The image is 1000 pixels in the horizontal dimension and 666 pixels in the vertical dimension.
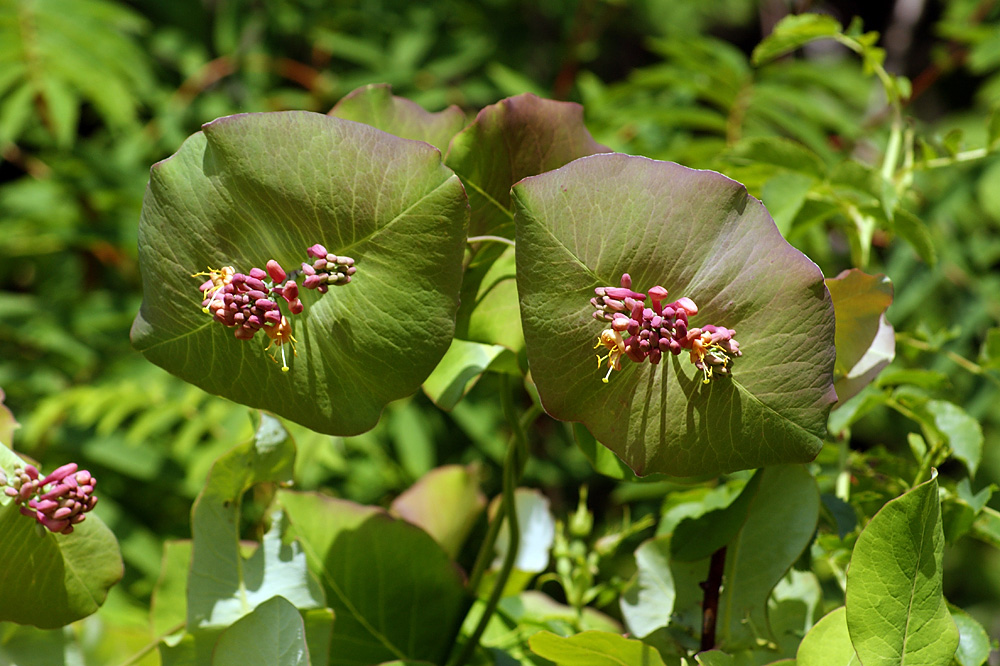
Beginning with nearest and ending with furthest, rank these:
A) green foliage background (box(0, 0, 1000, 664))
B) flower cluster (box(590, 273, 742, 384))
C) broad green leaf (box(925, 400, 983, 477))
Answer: flower cluster (box(590, 273, 742, 384)) < broad green leaf (box(925, 400, 983, 477)) < green foliage background (box(0, 0, 1000, 664))

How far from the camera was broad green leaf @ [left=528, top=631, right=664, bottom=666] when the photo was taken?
270 millimetres

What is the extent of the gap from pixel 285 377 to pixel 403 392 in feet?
0.13

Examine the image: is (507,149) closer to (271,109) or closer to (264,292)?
(264,292)

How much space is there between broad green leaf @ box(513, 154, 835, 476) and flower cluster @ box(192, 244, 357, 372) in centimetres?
6

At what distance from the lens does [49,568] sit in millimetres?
301

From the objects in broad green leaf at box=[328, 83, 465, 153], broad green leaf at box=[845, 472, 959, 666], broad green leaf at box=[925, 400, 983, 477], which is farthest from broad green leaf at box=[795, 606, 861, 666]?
broad green leaf at box=[328, 83, 465, 153]

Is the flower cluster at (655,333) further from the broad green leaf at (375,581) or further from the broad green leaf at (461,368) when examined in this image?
the broad green leaf at (375,581)

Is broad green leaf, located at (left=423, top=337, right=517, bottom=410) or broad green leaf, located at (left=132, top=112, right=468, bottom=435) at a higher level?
broad green leaf, located at (left=132, top=112, right=468, bottom=435)

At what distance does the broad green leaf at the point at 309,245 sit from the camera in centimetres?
25

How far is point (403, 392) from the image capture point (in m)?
0.26

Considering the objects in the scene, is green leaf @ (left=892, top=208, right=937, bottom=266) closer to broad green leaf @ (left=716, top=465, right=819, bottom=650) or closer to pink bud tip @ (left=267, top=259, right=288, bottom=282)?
broad green leaf @ (left=716, top=465, right=819, bottom=650)

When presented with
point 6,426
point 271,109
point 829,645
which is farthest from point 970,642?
point 271,109

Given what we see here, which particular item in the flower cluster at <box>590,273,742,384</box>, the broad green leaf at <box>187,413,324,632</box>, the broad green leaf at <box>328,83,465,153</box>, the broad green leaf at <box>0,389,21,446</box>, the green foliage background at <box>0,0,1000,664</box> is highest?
the broad green leaf at <box>328,83,465,153</box>

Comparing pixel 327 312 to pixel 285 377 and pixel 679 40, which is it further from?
pixel 679 40
